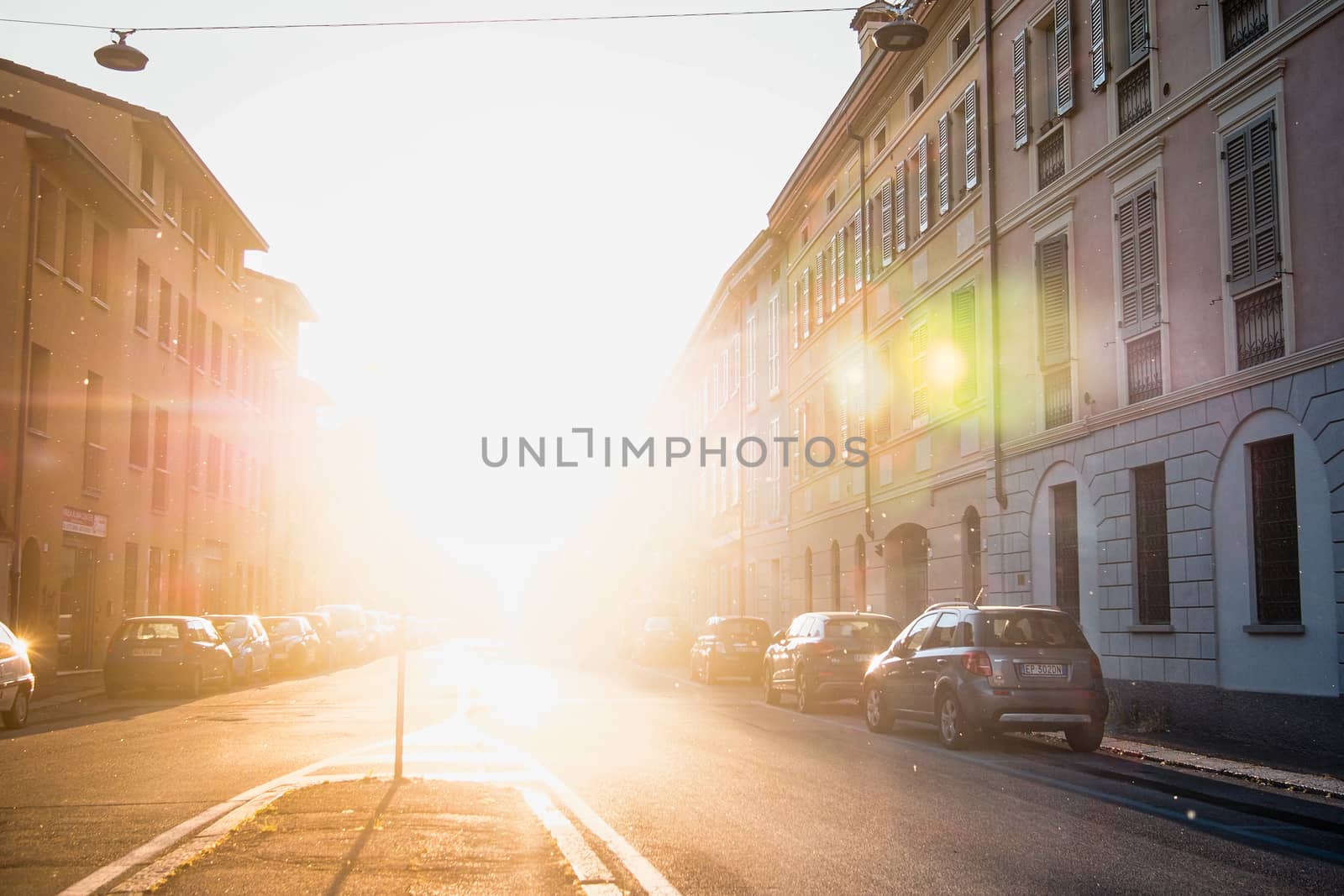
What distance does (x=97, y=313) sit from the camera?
32.9 m

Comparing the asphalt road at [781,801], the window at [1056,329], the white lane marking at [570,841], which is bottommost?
the asphalt road at [781,801]

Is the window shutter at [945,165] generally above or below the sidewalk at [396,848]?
above

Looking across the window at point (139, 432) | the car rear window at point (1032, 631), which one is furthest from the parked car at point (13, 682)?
the window at point (139, 432)

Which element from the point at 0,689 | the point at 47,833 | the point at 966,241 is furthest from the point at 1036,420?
the point at 47,833

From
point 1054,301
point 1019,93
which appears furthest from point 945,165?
point 1054,301

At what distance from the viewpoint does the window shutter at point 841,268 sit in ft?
120

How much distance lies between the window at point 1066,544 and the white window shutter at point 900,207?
989 cm

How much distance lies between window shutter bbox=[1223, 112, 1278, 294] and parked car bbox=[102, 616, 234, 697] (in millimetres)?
18264

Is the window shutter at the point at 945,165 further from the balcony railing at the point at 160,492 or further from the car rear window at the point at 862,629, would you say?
the balcony railing at the point at 160,492

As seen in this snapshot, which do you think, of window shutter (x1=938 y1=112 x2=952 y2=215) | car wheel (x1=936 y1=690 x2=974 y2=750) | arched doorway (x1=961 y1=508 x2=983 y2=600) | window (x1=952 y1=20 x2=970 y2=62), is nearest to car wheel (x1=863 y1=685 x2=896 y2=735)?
car wheel (x1=936 y1=690 x2=974 y2=750)

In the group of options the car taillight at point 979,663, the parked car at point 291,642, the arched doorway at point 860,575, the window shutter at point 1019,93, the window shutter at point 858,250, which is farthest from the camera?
the parked car at point 291,642

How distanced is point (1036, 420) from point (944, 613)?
276 inches

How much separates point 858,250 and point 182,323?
19.5 metres

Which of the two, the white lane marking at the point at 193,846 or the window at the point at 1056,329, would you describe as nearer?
the white lane marking at the point at 193,846
